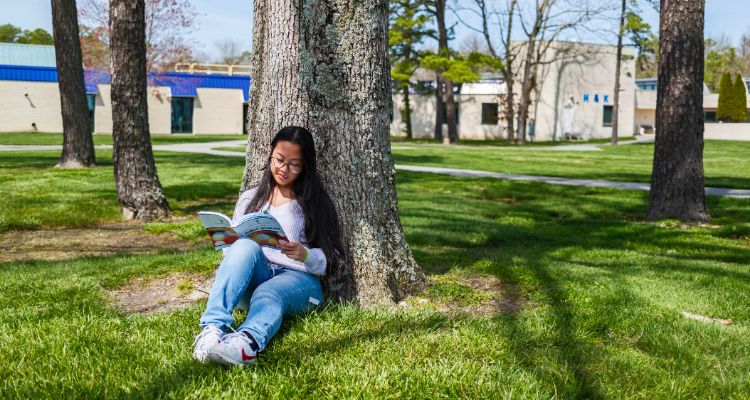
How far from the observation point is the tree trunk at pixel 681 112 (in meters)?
8.99

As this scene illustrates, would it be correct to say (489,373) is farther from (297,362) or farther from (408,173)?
(408,173)

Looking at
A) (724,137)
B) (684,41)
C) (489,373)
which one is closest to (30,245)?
(489,373)

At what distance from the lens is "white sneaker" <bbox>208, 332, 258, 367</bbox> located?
3115 millimetres

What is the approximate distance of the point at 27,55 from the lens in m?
44.7

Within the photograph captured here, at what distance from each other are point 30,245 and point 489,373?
5.75m

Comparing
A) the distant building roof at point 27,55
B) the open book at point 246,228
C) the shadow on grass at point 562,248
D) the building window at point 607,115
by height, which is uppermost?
the distant building roof at point 27,55

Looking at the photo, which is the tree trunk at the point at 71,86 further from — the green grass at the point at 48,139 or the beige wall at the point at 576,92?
the beige wall at the point at 576,92

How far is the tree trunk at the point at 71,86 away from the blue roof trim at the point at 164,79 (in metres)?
21.8

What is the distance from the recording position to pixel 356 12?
4.31 meters

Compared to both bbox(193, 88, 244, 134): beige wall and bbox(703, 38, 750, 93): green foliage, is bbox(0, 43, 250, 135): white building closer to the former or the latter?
bbox(193, 88, 244, 134): beige wall

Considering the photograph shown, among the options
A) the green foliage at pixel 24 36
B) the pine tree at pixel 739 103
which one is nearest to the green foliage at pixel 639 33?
the pine tree at pixel 739 103

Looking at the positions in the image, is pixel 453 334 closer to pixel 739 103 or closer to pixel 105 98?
pixel 105 98

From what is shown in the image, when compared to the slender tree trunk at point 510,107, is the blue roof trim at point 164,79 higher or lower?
higher

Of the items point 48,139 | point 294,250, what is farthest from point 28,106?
point 294,250
